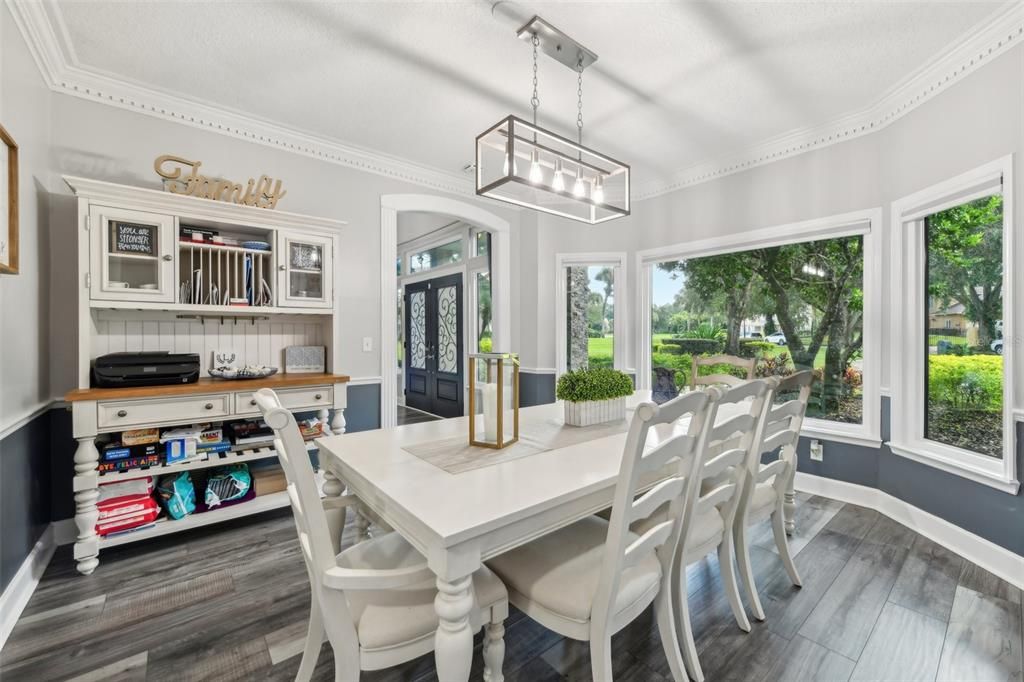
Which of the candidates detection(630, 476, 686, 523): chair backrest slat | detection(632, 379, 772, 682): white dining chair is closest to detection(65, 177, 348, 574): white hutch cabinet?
detection(630, 476, 686, 523): chair backrest slat

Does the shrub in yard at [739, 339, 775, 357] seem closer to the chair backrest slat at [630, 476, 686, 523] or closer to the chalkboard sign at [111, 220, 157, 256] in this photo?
the chair backrest slat at [630, 476, 686, 523]

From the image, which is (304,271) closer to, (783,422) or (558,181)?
(558,181)

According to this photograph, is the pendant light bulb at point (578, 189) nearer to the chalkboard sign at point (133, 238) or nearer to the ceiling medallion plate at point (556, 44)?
the ceiling medallion plate at point (556, 44)

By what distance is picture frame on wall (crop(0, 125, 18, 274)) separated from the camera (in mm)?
1550

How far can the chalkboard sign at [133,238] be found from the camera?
231 cm

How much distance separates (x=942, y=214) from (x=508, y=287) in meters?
3.18

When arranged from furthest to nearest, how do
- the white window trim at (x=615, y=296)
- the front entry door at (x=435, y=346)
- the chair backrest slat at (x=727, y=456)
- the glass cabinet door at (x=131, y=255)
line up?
the front entry door at (x=435, y=346)
the white window trim at (x=615, y=296)
the glass cabinet door at (x=131, y=255)
the chair backrest slat at (x=727, y=456)

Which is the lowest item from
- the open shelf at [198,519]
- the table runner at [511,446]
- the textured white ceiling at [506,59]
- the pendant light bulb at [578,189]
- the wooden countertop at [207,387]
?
the open shelf at [198,519]

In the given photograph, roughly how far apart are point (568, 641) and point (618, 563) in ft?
2.54

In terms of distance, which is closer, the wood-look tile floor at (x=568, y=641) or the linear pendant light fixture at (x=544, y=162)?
the wood-look tile floor at (x=568, y=641)

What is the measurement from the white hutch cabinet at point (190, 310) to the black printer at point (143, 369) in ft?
0.24

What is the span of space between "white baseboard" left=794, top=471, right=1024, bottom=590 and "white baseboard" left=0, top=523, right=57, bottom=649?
4.32 meters

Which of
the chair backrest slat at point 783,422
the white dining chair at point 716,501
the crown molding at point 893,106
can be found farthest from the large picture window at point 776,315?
the white dining chair at point 716,501

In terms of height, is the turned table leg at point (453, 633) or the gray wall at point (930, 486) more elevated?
the turned table leg at point (453, 633)
